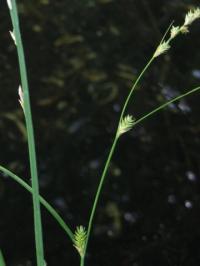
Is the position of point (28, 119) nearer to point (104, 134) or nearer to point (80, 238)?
point (80, 238)

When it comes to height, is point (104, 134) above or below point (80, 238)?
above

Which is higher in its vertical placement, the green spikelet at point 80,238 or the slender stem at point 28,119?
the slender stem at point 28,119

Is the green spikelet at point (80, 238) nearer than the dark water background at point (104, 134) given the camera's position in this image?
Yes

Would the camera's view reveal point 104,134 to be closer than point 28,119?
No

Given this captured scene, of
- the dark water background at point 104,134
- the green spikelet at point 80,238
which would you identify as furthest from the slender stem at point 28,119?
the dark water background at point 104,134

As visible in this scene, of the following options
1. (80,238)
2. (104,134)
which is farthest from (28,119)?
(104,134)

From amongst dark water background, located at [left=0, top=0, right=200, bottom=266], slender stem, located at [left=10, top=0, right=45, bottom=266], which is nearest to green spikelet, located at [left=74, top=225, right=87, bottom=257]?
slender stem, located at [left=10, top=0, right=45, bottom=266]

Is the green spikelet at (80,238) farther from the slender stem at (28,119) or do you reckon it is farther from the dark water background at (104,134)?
the dark water background at (104,134)

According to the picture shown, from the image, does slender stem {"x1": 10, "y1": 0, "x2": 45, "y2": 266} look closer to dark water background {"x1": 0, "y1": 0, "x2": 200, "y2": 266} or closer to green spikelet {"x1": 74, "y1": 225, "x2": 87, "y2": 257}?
green spikelet {"x1": 74, "y1": 225, "x2": 87, "y2": 257}
